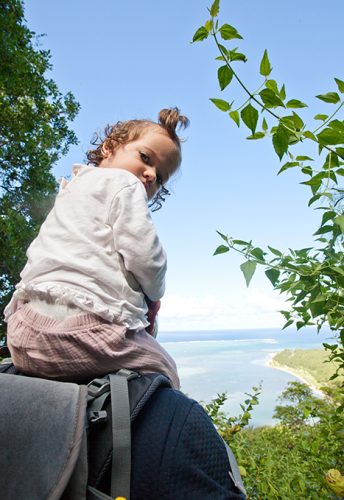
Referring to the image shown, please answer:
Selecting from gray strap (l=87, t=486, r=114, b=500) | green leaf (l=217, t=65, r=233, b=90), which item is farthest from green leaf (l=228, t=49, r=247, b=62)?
gray strap (l=87, t=486, r=114, b=500)

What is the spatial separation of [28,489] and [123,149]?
72cm

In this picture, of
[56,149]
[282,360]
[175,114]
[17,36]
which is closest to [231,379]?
[282,360]

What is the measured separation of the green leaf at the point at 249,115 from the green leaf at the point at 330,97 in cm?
11

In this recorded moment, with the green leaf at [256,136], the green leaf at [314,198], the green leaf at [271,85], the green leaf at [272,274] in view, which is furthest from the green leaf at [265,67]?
the green leaf at [272,274]

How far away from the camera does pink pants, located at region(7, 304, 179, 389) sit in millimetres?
559

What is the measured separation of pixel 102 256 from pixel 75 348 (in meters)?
0.16

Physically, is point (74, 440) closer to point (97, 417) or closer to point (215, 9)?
point (97, 417)

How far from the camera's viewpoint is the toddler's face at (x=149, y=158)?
35.7 inches

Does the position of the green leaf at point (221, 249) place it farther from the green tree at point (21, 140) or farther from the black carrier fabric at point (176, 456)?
the green tree at point (21, 140)

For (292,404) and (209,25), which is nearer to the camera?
(209,25)

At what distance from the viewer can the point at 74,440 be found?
1.54 ft

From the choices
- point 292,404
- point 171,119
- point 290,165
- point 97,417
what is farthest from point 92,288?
point 292,404

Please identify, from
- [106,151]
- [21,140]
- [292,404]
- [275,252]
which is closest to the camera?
[275,252]

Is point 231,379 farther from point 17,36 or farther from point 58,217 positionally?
point 17,36
